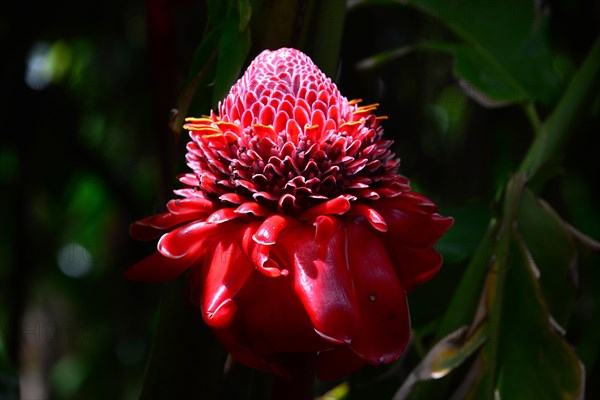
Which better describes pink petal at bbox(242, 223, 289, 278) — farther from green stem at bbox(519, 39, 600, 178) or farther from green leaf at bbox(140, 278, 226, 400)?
green stem at bbox(519, 39, 600, 178)

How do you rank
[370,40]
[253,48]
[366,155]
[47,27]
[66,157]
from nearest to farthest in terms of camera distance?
1. [366,155]
2. [253,48]
3. [47,27]
4. [370,40]
5. [66,157]

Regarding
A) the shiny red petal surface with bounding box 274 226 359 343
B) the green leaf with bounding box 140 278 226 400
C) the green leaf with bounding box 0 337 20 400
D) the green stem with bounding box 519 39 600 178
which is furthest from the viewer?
the green stem with bounding box 519 39 600 178

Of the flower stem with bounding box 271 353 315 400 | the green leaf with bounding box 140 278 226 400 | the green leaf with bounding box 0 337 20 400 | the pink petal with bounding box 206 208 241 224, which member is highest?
the pink petal with bounding box 206 208 241 224

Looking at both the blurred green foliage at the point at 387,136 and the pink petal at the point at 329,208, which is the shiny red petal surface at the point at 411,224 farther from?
the blurred green foliage at the point at 387,136

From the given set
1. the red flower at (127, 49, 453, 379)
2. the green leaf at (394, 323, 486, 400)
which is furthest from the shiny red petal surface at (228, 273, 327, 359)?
the green leaf at (394, 323, 486, 400)

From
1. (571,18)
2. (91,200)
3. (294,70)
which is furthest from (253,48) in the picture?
(91,200)

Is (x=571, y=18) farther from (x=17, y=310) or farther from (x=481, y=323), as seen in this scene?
(x=17, y=310)

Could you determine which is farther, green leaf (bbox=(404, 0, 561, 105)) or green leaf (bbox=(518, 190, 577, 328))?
green leaf (bbox=(404, 0, 561, 105))
